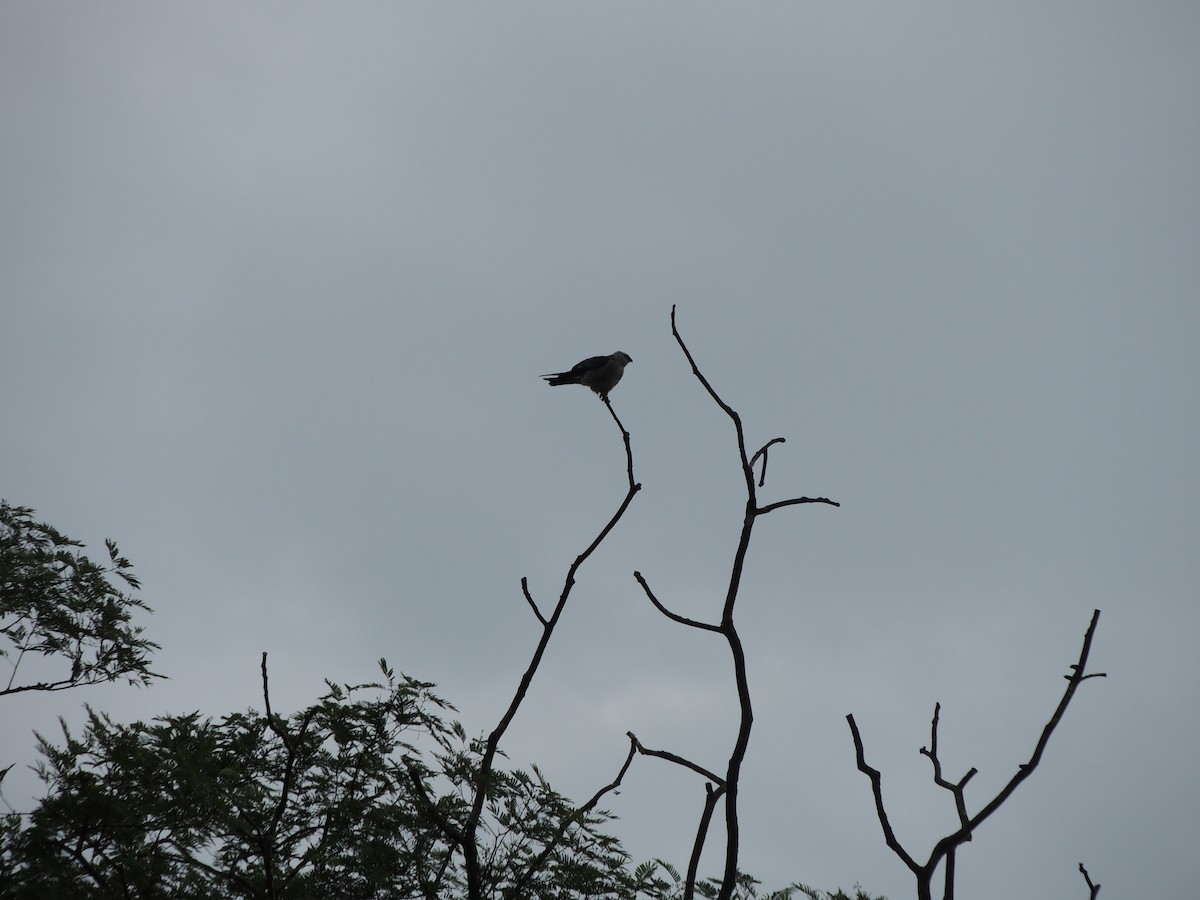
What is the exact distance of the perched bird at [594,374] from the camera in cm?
1583

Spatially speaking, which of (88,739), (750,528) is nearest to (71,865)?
(88,739)

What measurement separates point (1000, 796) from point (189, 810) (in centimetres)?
438

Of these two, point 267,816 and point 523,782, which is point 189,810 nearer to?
point 267,816

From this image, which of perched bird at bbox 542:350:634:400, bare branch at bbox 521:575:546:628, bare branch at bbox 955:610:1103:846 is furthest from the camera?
perched bird at bbox 542:350:634:400

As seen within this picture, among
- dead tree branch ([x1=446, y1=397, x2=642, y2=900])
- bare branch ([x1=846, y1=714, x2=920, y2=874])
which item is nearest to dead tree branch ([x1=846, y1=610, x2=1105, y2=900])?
bare branch ([x1=846, y1=714, x2=920, y2=874])

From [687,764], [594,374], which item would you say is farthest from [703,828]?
[594,374]

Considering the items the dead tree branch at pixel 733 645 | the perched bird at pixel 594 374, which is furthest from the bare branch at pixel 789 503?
the perched bird at pixel 594 374

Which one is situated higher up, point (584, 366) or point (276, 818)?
point (584, 366)

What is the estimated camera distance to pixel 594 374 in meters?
16.0

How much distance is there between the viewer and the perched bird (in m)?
15.8

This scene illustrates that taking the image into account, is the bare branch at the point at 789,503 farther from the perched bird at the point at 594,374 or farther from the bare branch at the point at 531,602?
the perched bird at the point at 594,374

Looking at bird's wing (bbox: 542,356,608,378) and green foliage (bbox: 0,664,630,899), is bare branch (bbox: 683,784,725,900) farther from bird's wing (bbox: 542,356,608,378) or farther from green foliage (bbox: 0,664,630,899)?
bird's wing (bbox: 542,356,608,378)

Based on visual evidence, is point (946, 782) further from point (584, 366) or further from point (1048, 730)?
point (584, 366)

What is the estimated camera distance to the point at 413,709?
6480 mm
